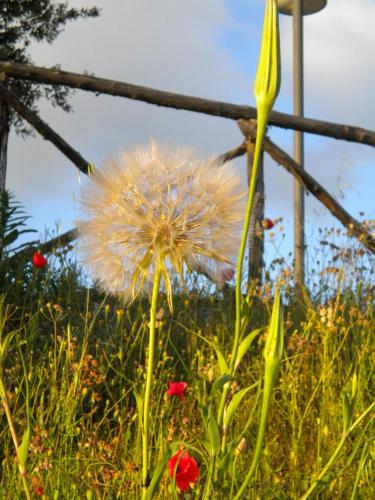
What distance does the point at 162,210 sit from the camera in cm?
195

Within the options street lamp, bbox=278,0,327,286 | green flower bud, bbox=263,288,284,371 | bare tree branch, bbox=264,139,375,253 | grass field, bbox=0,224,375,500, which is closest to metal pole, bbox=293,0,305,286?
street lamp, bbox=278,0,327,286

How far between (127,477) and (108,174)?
139 cm

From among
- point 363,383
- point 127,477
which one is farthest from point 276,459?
point 127,477

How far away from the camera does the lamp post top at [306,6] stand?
9164 millimetres

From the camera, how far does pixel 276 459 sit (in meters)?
3.51

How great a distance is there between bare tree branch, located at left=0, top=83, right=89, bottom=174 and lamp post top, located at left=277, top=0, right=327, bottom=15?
3.41 meters

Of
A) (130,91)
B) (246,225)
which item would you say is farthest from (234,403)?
(130,91)

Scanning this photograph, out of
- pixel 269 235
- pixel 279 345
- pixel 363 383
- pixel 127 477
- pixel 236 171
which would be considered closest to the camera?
pixel 279 345

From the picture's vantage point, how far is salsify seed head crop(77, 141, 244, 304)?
76.0 inches

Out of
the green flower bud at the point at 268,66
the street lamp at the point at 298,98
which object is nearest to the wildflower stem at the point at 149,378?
the green flower bud at the point at 268,66

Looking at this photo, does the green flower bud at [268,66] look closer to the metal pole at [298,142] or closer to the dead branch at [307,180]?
the metal pole at [298,142]

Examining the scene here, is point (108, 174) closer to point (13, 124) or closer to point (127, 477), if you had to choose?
point (127, 477)

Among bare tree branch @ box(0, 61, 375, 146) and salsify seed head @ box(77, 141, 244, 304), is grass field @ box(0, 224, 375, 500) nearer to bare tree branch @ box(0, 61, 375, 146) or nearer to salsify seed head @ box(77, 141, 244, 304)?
salsify seed head @ box(77, 141, 244, 304)

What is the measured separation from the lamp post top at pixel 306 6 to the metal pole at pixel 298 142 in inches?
13.4
